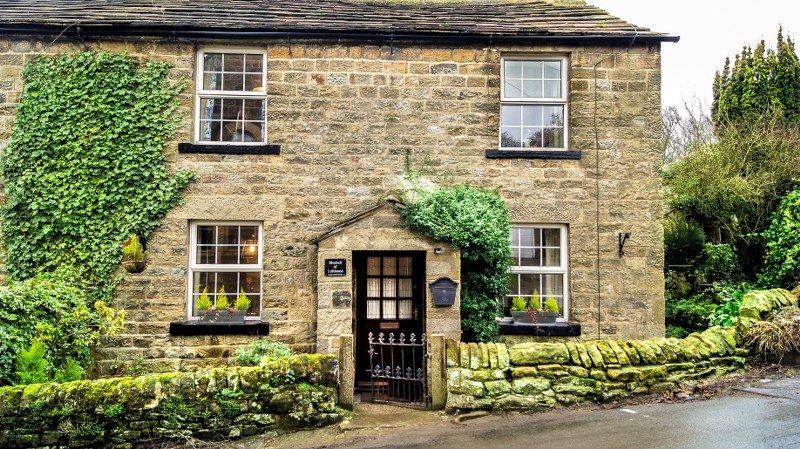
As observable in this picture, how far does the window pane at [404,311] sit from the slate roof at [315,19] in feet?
14.6

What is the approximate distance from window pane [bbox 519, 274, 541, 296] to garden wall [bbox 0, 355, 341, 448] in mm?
3874

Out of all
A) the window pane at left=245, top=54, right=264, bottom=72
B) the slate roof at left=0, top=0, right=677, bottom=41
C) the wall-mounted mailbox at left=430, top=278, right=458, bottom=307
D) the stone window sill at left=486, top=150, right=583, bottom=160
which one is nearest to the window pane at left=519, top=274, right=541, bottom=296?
the wall-mounted mailbox at left=430, top=278, right=458, bottom=307

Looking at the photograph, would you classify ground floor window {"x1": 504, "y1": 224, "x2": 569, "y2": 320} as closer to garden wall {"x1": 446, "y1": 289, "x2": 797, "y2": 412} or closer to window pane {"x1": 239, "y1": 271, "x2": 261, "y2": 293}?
garden wall {"x1": 446, "y1": 289, "x2": 797, "y2": 412}

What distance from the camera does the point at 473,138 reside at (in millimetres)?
9289

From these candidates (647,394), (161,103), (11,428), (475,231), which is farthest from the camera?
(161,103)

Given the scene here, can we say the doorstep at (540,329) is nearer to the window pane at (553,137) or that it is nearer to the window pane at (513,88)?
the window pane at (553,137)

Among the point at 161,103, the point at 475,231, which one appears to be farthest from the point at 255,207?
the point at 475,231

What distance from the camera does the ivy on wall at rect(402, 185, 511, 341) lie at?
328 inches

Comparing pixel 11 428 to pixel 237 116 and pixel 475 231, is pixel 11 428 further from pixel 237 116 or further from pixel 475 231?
pixel 475 231

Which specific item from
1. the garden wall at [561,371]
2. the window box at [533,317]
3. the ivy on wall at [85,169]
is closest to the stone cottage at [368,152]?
the window box at [533,317]

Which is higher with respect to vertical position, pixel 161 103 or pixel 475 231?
pixel 161 103

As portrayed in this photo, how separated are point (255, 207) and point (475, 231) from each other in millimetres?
A: 3564

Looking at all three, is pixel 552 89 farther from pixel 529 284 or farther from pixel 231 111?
pixel 231 111

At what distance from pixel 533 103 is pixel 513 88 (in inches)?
17.1
